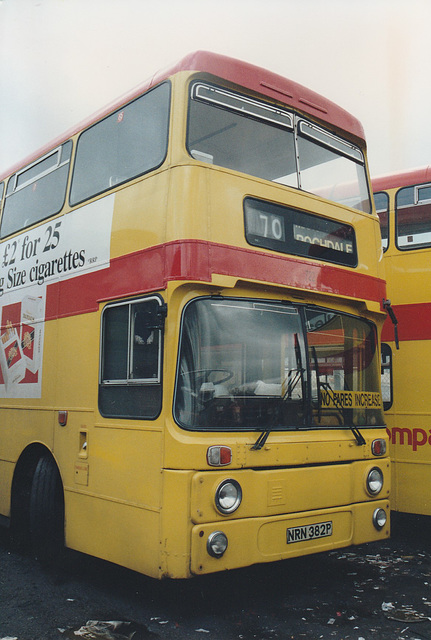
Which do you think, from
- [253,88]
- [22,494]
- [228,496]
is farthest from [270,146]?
[22,494]

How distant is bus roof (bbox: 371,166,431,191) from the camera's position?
817 centimetres

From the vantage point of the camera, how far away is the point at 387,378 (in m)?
8.02

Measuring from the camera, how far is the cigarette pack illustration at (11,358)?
23.7 feet

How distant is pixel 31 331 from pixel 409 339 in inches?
175

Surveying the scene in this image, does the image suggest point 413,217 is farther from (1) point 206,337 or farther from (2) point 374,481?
(1) point 206,337

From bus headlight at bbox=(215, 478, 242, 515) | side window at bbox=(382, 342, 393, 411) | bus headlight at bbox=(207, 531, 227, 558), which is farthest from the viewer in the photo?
side window at bbox=(382, 342, 393, 411)

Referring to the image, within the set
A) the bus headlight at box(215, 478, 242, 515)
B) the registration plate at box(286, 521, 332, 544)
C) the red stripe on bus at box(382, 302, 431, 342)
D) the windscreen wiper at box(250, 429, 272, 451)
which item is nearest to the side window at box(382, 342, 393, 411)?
the red stripe on bus at box(382, 302, 431, 342)

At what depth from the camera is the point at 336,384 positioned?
19.0ft

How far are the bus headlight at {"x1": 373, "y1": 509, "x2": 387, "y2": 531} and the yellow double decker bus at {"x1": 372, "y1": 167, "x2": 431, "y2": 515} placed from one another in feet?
5.96

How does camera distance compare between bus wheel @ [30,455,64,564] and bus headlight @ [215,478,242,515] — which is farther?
bus wheel @ [30,455,64,564]

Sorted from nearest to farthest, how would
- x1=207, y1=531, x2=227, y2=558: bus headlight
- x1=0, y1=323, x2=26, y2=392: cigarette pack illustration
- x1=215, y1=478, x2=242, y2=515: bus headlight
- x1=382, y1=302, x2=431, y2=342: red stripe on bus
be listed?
1. x1=207, y1=531, x2=227, y2=558: bus headlight
2. x1=215, y1=478, x2=242, y2=515: bus headlight
3. x1=0, y1=323, x2=26, y2=392: cigarette pack illustration
4. x1=382, y1=302, x2=431, y2=342: red stripe on bus

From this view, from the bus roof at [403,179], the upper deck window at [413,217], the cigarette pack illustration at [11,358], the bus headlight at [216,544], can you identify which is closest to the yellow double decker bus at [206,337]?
the bus headlight at [216,544]

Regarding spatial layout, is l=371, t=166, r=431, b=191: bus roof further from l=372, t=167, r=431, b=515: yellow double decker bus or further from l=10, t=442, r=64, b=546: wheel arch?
l=10, t=442, r=64, b=546: wheel arch

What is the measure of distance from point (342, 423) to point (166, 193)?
255 centimetres
